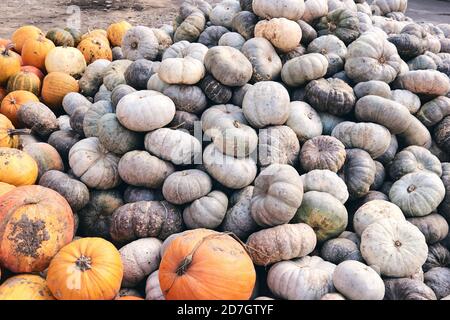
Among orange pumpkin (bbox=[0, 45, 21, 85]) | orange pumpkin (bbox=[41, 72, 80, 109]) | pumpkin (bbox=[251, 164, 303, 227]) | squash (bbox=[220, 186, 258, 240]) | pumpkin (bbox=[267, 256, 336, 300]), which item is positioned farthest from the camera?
orange pumpkin (bbox=[0, 45, 21, 85])

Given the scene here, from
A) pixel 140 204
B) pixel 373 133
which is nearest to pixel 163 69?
pixel 140 204

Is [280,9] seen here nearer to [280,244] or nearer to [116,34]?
[280,244]

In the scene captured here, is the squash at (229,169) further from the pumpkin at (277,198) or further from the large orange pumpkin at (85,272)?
the large orange pumpkin at (85,272)

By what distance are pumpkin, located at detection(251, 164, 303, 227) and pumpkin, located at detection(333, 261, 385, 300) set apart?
69cm

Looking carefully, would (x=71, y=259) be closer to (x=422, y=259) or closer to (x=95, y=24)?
(x=422, y=259)

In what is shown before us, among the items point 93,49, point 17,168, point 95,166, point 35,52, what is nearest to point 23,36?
point 35,52

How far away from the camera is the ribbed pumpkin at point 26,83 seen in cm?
611

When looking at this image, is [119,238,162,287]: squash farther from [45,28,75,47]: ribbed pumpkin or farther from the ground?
the ground

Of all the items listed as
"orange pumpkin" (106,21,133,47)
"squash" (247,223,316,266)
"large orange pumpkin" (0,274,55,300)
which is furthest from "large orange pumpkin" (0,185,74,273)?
"orange pumpkin" (106,21,133,47)

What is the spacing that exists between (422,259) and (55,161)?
3.83 meters

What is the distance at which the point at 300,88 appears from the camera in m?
5.29

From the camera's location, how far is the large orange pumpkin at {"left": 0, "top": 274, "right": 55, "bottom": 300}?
10.3ft

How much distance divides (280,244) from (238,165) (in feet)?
3.22

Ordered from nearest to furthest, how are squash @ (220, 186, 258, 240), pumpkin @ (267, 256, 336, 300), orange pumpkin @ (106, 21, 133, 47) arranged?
pumpkin @ (267, 256, 336, 300) < squash @ (220, 186, 258, 240) < orange pumpkin @ (106, 21, 133, 47)
